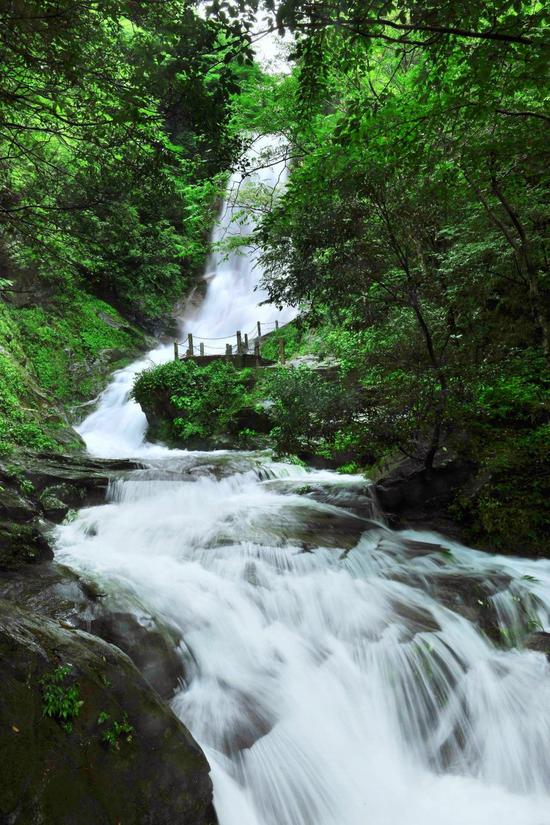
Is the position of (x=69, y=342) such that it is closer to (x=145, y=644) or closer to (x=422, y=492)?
(x=422, y=492)

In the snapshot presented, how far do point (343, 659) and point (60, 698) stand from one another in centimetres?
291

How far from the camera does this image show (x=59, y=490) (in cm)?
741

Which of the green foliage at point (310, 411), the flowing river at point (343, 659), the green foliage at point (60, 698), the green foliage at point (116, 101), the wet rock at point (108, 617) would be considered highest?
the green foliage at point (116, 101)

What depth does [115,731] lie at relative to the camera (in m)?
2.23

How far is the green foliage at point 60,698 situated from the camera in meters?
2.08

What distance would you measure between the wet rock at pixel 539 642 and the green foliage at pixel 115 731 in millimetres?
3808

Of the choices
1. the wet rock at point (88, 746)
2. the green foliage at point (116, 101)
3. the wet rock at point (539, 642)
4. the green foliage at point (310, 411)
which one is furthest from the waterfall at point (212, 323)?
the wet rock at point (88, 746)

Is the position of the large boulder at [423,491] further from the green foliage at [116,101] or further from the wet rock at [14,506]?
the wet rock at [14,506]

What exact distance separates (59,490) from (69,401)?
10656 mm

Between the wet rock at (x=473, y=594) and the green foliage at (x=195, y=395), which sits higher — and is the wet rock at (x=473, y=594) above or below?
below

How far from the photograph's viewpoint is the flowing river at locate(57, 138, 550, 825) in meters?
3.21

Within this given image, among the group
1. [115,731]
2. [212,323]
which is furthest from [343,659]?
[212,323]

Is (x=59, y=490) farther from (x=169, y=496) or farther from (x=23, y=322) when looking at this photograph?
(x=23, y=322)

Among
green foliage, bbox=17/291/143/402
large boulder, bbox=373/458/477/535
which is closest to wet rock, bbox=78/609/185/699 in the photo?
large boulder, bbox=373/458/477/535
